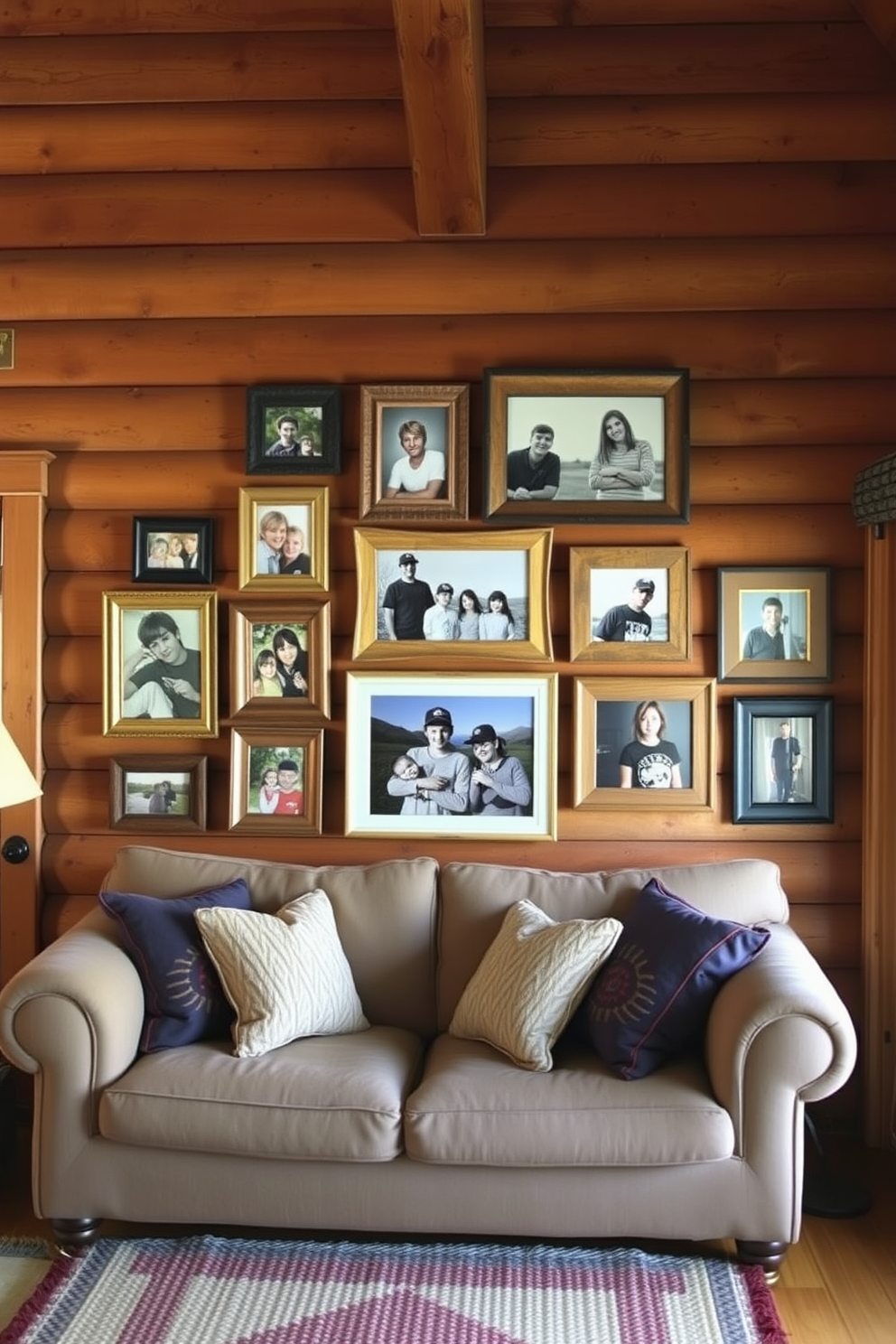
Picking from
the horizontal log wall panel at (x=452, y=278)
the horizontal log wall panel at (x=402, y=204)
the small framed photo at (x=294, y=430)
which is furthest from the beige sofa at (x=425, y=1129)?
the horizontal log wall panel at (x=402, y=204)

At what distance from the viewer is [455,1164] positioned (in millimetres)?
2662

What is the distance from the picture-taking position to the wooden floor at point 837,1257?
100.0 inches

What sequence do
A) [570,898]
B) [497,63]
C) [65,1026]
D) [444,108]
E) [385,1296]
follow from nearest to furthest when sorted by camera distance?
[385,1296] → [65,1026] → [444,108] → [570,898] → [497,63]

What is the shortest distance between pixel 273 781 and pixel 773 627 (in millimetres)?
1482

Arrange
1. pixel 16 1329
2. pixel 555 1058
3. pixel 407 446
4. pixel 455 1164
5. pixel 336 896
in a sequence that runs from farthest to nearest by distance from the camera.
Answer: pixel 407 446, pixel 336 896, pixel 555 1058, pixel 455 1164, pixel 16 1329

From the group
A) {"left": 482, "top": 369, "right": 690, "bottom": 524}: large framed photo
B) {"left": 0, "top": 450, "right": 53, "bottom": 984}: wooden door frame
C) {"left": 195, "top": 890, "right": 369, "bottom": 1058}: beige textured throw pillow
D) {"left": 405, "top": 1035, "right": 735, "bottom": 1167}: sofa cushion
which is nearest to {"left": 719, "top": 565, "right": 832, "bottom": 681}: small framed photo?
{"left": 482, "top": 369, "right": 690, "bottom": 524}: large framed photo

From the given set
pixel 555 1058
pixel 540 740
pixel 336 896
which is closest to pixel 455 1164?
pixel 555 1058

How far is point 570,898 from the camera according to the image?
3.23m

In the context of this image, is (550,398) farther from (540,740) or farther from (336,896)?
(336,896)

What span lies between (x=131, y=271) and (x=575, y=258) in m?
1.26

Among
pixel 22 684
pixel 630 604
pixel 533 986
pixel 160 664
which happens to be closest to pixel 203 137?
pixel 160 664

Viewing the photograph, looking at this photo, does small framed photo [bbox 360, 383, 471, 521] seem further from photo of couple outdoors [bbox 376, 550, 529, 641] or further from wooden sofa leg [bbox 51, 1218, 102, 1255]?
wooden sofa leg [bbox 51, 1218, 102, 1255]

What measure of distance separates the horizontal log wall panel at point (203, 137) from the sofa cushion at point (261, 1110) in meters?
2.44

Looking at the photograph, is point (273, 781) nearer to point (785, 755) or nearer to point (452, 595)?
point (452, 595)
